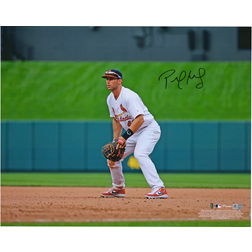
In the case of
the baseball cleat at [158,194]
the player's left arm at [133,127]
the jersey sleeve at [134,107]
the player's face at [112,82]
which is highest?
the player's face at [112,82]

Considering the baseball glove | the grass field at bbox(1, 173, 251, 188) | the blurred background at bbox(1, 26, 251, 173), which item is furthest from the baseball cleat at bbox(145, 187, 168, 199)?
the blurred background at bbox(1, 26, 251, 173)

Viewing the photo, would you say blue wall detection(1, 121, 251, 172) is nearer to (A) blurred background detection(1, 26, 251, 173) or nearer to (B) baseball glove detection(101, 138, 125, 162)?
(A) blurred background detection(1, 26, 251, 173)

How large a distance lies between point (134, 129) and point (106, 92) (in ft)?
31.6

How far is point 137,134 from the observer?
16.9 feet

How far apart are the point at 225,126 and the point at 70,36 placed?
17.1ft

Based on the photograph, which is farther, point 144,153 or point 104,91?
point 104,91

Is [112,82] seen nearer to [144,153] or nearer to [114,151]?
[114,151]

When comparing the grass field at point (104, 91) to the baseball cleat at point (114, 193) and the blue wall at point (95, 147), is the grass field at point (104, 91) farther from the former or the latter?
the baseball cleat at point (114, 193)

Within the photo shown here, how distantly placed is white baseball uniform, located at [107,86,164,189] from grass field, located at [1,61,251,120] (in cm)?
838

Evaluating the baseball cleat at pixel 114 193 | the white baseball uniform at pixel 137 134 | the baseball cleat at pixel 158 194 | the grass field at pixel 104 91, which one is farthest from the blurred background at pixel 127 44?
the baseball cleat at pixel 158 194

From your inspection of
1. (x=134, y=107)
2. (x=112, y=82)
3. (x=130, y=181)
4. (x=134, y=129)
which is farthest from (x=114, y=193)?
(x=130, y=181)

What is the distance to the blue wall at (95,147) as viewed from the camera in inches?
438

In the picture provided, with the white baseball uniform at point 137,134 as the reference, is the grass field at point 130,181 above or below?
below

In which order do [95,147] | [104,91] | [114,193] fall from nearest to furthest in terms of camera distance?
[114,193] → [95,147] → [104,91]
